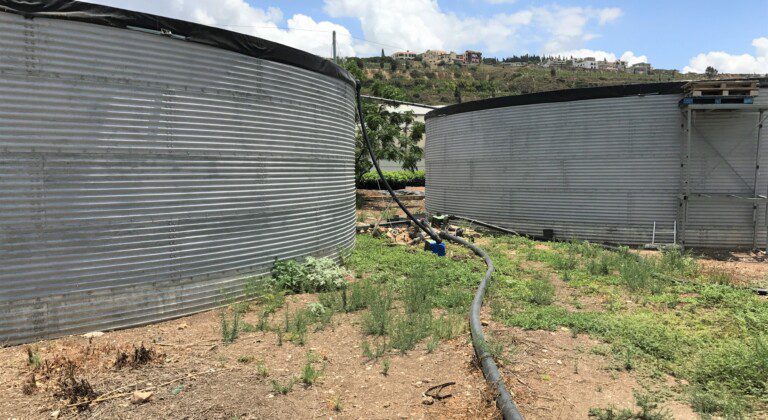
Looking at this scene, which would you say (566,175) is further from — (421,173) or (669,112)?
(421,173)

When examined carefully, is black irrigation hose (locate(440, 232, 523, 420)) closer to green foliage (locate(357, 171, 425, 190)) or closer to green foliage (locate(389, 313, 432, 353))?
green foliage (locate(389, 313, 432, 353))

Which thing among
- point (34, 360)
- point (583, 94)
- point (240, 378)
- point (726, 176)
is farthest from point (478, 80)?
point (34, 360)

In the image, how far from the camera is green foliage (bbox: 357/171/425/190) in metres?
30.6

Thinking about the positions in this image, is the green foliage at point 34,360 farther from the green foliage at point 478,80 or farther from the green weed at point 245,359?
the green foliage at point 478,80

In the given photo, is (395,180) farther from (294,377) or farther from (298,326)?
(294,377)

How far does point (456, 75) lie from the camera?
78250mm

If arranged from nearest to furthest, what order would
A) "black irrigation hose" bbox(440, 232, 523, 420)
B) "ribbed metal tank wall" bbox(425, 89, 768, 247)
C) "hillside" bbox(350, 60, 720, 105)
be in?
1. "black irrigation hose" bbox(440, 232, 523, 420)
2. "ribbed metal tank wall" bbox(425, 89, 768, 247)
3. "hillside" bbox(350, 60, 720, 105)

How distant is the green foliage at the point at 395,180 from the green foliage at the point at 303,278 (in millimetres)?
22109

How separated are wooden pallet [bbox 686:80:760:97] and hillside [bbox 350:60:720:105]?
36236 millimetres

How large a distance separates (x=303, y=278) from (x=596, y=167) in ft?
30.0

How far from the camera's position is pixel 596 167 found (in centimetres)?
1258

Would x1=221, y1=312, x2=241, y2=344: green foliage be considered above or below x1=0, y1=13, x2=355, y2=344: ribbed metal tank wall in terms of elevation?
below

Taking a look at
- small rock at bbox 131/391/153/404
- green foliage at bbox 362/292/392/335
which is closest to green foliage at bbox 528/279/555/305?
green foliage at bbox 362/292/392/335

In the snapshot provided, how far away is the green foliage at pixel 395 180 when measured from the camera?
3061cm
